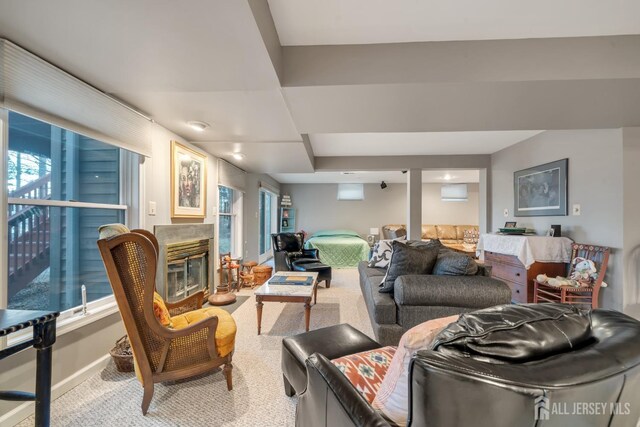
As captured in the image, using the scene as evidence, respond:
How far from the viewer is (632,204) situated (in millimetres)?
2463

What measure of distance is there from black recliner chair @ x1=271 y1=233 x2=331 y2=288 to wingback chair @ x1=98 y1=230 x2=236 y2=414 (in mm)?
2440

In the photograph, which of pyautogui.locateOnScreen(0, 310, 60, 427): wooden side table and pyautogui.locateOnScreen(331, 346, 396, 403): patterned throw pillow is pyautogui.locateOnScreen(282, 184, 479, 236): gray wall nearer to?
pyautogui.locateOnScreen(331, 346, 396, 403): patterned throw pillow

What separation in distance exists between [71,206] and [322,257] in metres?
4.68

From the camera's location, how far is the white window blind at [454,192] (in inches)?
296

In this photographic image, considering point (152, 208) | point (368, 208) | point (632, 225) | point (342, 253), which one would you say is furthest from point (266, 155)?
point (368, 208)

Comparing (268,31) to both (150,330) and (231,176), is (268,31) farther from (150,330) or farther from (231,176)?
(231,176)

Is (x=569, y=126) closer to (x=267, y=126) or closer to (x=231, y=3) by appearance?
(x=267, y=126)

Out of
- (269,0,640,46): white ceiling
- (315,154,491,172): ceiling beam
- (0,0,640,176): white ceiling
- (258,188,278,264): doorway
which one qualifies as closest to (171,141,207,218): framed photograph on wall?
(0,0,640,176): white ceiling

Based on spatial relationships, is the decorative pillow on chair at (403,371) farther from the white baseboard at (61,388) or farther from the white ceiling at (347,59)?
the white baseboard at (61,388)

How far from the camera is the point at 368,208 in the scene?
26.2 feet

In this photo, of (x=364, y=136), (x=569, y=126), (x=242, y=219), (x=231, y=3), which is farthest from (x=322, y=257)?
(x=231, y=3)

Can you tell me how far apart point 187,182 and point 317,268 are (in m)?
2.28

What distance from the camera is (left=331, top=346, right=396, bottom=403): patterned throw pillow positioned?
110 centimetres

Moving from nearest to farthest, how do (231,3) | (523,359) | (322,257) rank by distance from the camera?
(523,359) → (231,3) → (322,257)
